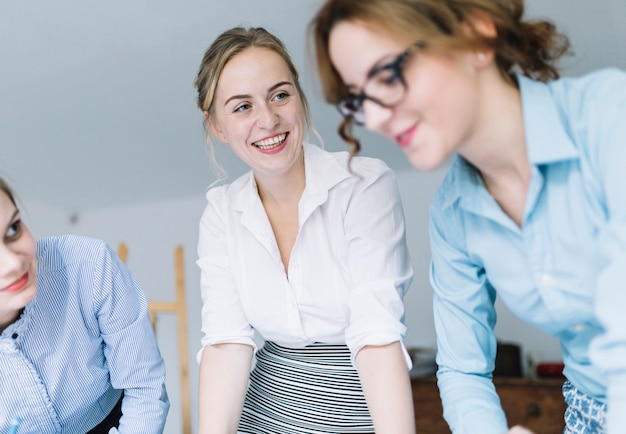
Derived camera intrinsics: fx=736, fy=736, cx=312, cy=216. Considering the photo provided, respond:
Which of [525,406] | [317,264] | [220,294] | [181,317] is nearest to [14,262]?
[220,294]

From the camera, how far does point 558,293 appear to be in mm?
969

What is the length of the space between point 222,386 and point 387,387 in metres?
0.41

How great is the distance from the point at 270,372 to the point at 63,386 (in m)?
0.43

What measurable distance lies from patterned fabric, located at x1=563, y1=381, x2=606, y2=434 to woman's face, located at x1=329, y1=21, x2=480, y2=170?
0.44 metres

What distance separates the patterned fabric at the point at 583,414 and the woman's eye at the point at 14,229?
0.98 meters

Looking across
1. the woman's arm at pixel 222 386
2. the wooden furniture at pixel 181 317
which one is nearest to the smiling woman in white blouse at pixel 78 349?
the woman's arm at pixel 222 386

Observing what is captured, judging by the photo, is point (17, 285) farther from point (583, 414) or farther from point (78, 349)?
point (583, 414)

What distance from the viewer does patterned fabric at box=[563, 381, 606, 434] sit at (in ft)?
3.45

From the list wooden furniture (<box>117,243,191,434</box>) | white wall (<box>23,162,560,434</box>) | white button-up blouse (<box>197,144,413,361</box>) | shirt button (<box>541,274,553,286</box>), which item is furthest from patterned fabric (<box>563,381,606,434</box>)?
wooden furniture (<box>117,243,191,434</box>)

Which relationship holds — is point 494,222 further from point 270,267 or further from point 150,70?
point 150,70

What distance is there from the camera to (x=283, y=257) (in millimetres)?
1612

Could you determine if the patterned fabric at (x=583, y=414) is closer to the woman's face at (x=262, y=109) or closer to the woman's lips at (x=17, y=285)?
the woman's face at (x=262, y=109)

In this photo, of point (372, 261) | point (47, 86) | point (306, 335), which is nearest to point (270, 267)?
point (306, 335)

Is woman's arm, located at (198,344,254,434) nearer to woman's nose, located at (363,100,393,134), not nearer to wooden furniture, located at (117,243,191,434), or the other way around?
woman's nose, located at (363,100,393,134)
